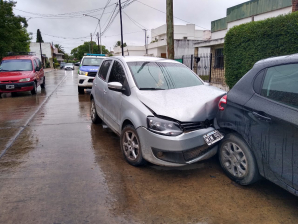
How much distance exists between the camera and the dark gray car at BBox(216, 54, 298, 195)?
272 cm

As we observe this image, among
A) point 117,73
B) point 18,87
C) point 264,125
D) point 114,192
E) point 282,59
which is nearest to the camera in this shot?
point 264,125

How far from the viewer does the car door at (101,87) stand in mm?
5430

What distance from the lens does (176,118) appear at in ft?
11.2

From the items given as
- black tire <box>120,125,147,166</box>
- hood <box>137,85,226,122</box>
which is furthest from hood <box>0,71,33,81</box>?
hood <box>137,85,226,122</box>

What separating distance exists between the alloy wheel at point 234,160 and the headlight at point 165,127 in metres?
0.74

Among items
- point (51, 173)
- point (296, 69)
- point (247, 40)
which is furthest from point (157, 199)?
point (247, 40)

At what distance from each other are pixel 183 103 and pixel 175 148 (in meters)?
0.70

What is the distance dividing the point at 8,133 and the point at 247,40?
8.05 metres

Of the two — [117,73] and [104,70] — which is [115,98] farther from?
[104,70]

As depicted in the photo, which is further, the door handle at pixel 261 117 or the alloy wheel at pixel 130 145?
the alloy wheel at pixel 130 145

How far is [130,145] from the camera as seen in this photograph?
404 centimetres

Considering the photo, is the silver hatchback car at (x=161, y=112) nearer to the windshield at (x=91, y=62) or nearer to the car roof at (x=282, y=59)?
the car roof at (x=282, y=59)

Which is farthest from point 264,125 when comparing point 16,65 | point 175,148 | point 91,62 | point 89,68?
point 16,65

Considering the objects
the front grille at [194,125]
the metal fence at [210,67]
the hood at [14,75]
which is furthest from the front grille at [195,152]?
the hood at [14,75]
